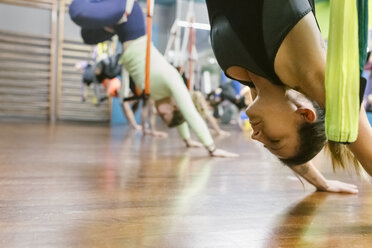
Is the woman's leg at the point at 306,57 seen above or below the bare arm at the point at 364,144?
above

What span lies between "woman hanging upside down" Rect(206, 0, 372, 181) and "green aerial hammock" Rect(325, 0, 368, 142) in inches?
4.4

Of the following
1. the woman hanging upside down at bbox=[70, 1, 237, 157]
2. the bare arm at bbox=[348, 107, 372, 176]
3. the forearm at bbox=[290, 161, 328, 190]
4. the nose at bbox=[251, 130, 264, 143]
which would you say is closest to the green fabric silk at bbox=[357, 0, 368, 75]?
the bare arm at bbox=[348, 107, 372, 176]

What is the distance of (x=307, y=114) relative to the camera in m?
0.83

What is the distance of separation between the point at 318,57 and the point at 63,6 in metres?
5.16

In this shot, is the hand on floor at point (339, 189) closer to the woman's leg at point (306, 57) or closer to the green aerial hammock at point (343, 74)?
the woman's leg at point (306, 57)

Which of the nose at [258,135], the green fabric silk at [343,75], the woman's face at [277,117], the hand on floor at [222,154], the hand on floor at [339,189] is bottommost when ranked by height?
the hand on floor at [222,154]

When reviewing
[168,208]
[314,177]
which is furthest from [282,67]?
[314,177]

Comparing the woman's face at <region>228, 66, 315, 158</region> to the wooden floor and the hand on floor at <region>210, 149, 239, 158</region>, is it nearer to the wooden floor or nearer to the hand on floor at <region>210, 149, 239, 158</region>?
the wooden floor

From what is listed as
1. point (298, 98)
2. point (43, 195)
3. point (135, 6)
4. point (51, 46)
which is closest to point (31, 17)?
point (51, 46)

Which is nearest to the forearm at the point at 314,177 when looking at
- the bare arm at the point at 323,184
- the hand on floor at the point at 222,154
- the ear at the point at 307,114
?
the bare arm at the point at 323,184

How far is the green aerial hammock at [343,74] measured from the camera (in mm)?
627

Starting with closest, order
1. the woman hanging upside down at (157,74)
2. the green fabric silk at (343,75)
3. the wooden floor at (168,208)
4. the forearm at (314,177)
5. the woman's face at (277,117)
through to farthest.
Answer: the green fabric silk at (343,75) → the wooden floor at (168,208) → the woman's face at (277,117) → the forearm at (314,177) → the woman hanging upside down at (157,74)

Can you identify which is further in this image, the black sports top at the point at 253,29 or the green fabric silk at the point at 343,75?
the black sports top at the point at 253,29

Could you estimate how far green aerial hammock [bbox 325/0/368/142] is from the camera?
2.06ft
